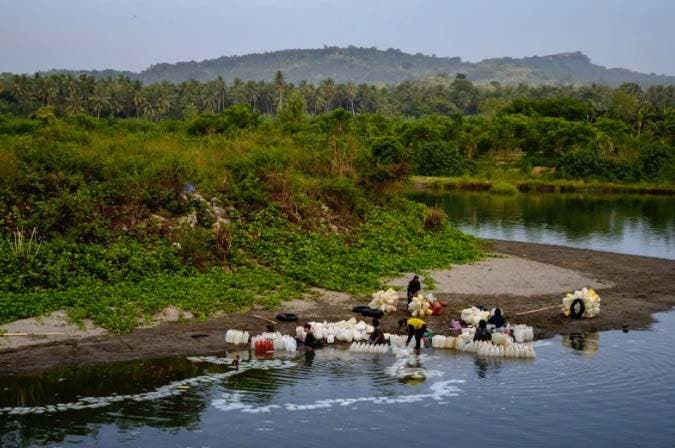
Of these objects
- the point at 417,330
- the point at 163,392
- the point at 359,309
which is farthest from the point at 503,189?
the point at 163,392

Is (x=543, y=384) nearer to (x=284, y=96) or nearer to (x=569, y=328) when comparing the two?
(x=569, y=328)

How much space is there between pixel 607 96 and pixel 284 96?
7780 cm

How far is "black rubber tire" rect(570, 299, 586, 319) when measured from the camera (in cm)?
2375

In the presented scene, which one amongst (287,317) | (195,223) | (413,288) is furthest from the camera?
(195,223)

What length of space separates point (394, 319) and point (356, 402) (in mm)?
6710

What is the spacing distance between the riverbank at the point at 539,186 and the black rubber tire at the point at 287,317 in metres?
47.0

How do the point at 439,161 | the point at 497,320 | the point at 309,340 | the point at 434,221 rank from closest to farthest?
the point at 309,340 → the point at 497,320 → the point at 434,221 → the point at 439,161

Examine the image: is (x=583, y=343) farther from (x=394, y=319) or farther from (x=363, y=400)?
(x=363, y=400)

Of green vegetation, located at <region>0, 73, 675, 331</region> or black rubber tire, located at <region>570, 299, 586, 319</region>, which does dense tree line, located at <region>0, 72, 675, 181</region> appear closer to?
green vegetation, located at <region>0, 73, 675, 331</region>

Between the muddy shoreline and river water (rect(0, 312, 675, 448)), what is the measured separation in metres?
0.75

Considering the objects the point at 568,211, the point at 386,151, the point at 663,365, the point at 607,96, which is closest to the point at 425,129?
the point at 386,151

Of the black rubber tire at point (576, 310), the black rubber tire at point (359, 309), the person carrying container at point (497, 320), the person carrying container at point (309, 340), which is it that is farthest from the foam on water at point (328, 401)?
the black rubber tire at point (576, 310)

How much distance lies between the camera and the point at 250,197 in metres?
29.2

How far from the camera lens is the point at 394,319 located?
23.1 m
